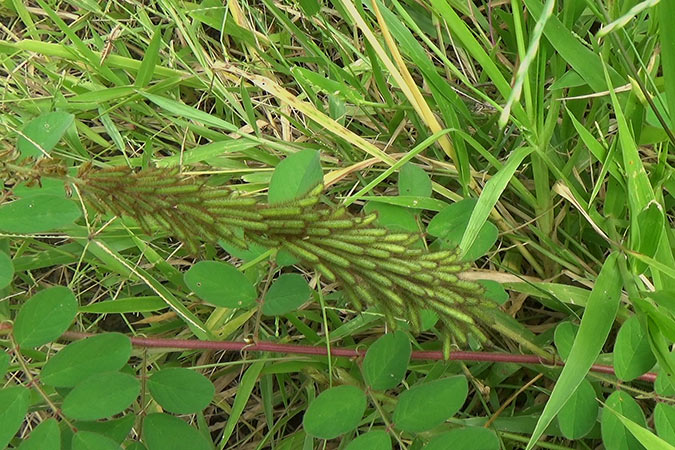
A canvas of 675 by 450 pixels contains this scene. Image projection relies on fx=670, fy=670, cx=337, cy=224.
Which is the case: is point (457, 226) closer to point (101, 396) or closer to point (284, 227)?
point (284, 227)

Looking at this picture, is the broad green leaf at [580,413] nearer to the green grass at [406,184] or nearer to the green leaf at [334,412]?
the green grass at [406,184]

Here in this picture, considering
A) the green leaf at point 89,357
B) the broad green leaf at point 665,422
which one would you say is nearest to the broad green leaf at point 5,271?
the green leaf at point 89,357

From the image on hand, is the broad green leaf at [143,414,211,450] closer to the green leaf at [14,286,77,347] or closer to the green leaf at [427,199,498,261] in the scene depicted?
the green leaf at [14,286,77,347]

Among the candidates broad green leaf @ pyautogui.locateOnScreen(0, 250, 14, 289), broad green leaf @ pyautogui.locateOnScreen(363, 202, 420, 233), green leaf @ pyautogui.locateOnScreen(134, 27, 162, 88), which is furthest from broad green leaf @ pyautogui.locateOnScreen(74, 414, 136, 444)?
green leaf @ pyautogui.locateOnScreen(134, 27, 162, 88)

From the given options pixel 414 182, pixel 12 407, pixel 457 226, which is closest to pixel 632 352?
pixel 457 226

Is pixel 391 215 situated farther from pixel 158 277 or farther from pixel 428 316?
pixel 158 277

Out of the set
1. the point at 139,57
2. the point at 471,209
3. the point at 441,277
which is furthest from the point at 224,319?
the point at 139,57
